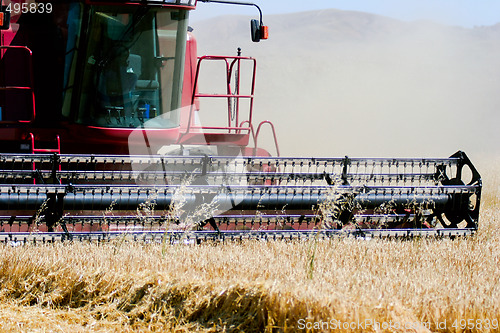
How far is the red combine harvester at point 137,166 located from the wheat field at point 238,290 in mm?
397

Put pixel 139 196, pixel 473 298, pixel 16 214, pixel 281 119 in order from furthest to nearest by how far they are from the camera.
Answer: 1. pixel 281 119
2. pixel 16 214
3. pixel 139 196
4. pixel 473 298

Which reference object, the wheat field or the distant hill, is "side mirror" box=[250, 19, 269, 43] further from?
the distant hill

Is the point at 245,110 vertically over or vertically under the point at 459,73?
under

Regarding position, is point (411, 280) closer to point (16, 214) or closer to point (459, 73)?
point (16, 214)

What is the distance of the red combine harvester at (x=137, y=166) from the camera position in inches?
162

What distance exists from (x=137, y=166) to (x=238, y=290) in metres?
1.96

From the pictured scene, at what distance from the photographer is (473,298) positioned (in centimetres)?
296

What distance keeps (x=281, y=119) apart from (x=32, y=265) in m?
24.6

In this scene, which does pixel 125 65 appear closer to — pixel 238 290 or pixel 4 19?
pixel 4 19

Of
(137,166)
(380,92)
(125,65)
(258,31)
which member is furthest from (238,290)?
(380,92)

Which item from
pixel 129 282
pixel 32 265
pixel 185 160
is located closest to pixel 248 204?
pixel 185 160

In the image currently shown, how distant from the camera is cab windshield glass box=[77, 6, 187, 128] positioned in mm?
4660

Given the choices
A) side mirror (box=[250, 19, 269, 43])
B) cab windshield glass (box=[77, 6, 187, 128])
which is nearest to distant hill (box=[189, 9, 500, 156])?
side mirror (box=[250, 19, 269, 43])

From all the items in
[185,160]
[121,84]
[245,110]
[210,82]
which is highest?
[210,82]
